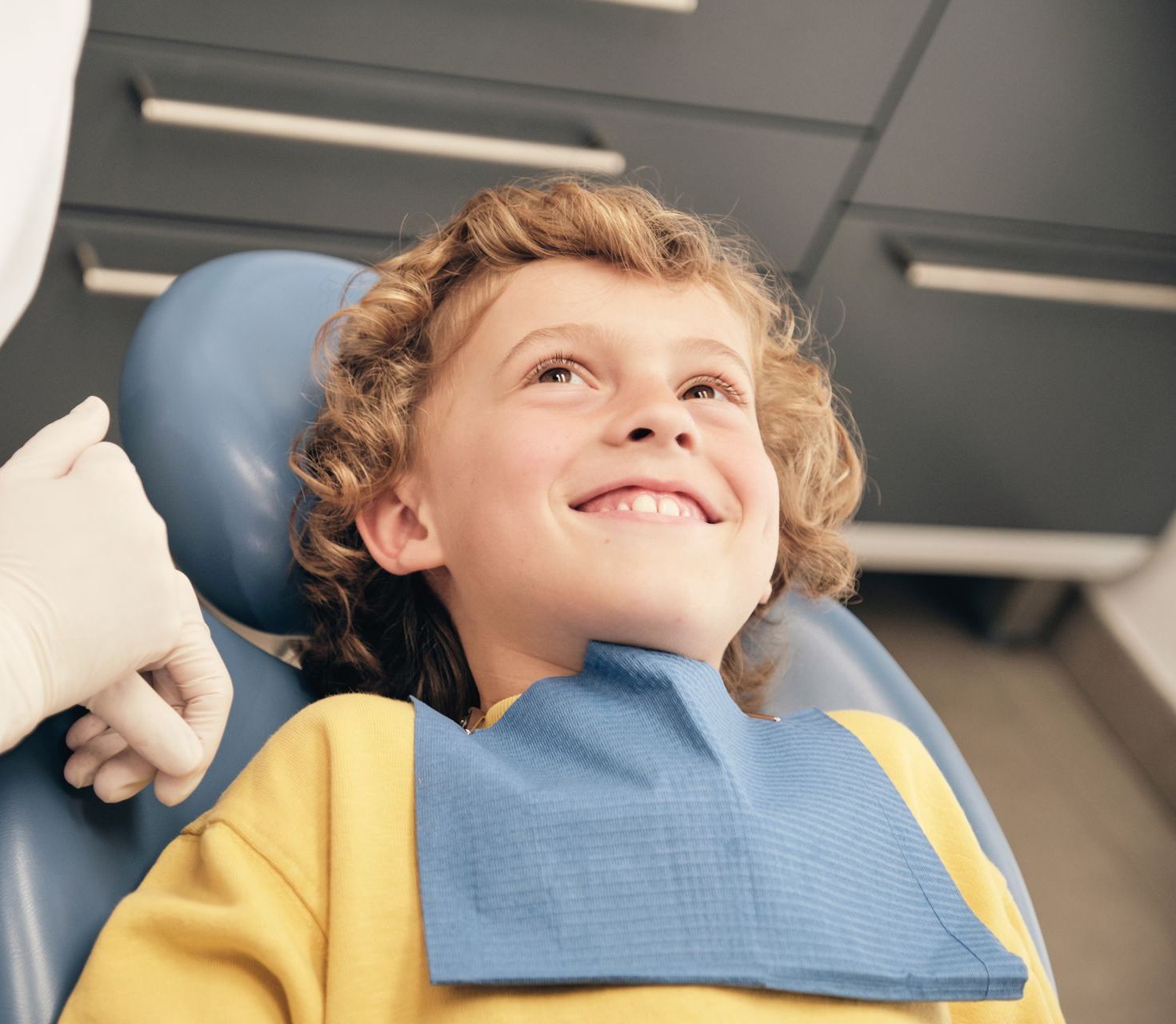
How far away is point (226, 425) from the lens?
0.92 meters

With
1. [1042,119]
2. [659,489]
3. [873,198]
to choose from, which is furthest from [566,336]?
[1042,119]

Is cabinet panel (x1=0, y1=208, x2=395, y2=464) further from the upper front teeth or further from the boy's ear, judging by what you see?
the upper front teeth

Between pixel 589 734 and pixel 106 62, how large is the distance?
96cm

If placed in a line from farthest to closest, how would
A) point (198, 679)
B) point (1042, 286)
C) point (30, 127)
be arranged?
point (1042, 286) < point (198, 679) < point (30, 127)

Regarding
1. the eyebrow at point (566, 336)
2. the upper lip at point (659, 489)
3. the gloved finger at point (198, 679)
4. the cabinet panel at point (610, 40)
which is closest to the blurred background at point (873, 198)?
the cabinet panel at point (610, 40)

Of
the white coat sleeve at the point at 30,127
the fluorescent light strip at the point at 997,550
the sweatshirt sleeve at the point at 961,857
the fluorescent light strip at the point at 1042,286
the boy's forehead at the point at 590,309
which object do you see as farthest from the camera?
the fluorescent light strip at the point at 997,550

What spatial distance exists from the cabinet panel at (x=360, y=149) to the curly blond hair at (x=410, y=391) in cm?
28

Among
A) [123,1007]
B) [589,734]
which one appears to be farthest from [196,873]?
[589,734]

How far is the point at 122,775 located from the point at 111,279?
0.84m

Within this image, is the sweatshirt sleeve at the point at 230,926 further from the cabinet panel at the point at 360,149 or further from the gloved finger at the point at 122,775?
the cabinet panel at the point at 360,149

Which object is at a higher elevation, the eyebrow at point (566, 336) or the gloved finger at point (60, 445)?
the eyebrow at point (566, 336)

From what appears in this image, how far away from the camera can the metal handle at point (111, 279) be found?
1.34 metres

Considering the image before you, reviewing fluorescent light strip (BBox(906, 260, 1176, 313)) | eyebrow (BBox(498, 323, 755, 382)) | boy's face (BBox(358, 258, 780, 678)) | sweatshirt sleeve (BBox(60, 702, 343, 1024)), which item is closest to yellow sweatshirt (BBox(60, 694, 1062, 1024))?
sweatshirt sleeve (BBox(60, 702, 343, 1024))

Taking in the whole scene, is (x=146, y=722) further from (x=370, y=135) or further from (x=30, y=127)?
(x=370, y=135)
